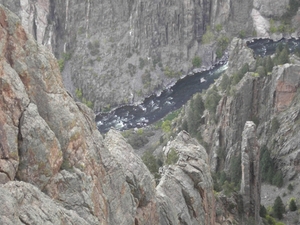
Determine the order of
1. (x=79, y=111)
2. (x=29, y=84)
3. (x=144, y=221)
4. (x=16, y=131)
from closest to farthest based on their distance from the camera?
1. (x=16, y=131)
2. (x=29, y=84)
3. (x=79, y=111)
4. (x=144, y=221)

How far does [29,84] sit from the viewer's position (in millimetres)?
30766

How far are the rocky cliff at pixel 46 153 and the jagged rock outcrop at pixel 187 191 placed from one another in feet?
25.0

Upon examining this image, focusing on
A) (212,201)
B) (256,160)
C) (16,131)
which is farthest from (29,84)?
(256,160)

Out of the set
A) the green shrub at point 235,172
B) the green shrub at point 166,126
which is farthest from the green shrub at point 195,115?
the green shrub at point 235,172

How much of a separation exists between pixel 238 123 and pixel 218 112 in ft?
28.0

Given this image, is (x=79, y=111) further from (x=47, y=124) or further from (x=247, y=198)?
(x=247, y=198)

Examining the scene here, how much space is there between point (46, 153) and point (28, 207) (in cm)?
468

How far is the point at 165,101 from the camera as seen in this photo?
182750 millimetres

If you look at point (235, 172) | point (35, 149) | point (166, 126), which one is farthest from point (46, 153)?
point (166, 126)

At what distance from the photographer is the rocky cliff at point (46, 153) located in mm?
26891

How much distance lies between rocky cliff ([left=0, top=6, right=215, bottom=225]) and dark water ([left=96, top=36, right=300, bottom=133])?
441 ft

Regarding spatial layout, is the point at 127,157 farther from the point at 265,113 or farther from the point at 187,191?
the point at 265,113

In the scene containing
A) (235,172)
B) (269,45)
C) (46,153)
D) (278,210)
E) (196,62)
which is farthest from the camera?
(196,62)

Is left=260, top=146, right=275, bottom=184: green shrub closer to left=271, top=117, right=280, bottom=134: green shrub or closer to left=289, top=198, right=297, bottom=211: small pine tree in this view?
left=271, top=117, right=280, bottom=134: green shrub
